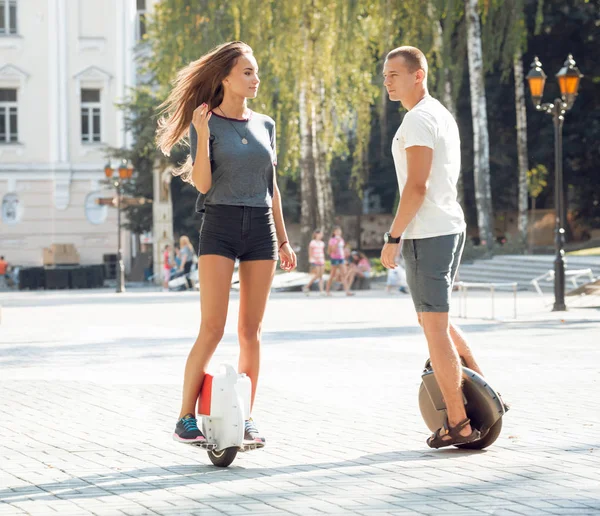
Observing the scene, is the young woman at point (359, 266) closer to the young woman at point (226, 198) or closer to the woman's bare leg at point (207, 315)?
the young woman at point (226, 198)

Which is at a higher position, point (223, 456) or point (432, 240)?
point (432, 240)

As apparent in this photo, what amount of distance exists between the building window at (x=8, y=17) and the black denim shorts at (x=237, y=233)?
45864 mm

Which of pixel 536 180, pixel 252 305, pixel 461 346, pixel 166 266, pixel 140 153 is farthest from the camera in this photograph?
pixel 536 180

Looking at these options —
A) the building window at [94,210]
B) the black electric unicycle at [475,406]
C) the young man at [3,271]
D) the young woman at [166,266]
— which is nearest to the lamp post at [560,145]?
the black electric unicycle at [475,406]

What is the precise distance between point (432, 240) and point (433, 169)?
374mm

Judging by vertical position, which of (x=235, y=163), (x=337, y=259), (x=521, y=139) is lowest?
(x=337, y=259)

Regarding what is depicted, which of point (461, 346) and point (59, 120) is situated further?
point (59, 120)

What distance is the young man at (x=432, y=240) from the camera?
723 centimetres

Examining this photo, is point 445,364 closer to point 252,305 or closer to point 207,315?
point 252,305

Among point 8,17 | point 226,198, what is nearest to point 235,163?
point 226,198

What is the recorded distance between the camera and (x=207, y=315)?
704 cm

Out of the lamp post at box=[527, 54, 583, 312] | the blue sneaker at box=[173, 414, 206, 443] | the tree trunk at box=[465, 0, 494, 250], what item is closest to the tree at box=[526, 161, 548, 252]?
the tree trunk at box=[465, 0, 494, 250]

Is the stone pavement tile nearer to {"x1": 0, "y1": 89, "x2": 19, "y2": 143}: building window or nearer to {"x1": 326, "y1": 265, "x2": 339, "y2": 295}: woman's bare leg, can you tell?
{"x1": 326, "y1": 265, "x2": 339, "y2": 295}: woman's bare leg

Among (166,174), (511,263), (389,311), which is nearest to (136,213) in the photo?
(166,174)
